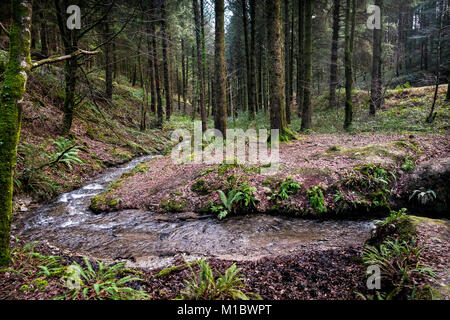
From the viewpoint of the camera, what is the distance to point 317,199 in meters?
5.89

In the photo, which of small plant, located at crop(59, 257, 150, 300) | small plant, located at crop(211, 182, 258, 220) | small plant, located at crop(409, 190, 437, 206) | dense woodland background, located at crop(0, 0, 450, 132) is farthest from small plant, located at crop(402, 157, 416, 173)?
small plant, located at crop(59, 257, 150, 300)

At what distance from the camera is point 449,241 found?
11.3ft

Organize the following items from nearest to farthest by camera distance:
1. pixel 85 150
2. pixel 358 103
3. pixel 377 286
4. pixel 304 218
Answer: pixel 377 286 < pixel 304 218 < pixel 85 150 < pixel 358 103

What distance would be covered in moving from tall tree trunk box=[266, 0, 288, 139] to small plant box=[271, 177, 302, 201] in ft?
12.8

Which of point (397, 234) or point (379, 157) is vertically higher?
point (379, 157)

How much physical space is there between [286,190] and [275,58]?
5520 mm

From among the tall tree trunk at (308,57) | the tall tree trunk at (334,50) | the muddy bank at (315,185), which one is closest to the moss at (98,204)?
the muddy bank at (315,185)

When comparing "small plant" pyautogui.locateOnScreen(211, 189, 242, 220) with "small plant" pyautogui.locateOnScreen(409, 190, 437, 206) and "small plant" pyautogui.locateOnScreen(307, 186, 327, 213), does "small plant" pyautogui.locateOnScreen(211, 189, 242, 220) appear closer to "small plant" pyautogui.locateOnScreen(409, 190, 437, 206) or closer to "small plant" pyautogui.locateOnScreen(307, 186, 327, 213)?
"small plant" pyautogui.locateOnScreen(307, 186, 327, 213)

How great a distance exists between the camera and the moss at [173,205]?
6492 mm

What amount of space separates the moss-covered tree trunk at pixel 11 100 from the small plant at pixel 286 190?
525 cm

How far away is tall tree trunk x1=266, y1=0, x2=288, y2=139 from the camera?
28.8 ft
